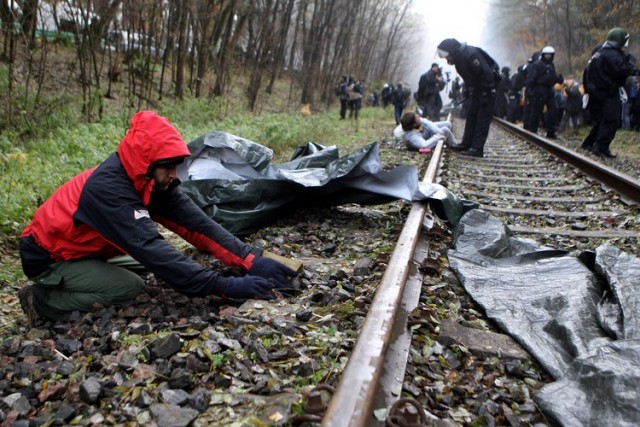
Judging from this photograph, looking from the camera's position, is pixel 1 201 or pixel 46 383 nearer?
pixel 46 383

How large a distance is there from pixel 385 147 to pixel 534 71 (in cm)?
468

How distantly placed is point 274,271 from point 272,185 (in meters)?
1.44

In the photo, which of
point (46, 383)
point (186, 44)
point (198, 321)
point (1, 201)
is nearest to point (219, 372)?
point (198, 321)

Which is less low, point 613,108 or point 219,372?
point 613,108

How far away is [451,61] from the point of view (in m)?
8.72

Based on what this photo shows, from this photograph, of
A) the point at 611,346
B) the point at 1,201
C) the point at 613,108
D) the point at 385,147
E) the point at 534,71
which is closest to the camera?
the point at 611,346

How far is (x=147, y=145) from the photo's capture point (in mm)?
2803

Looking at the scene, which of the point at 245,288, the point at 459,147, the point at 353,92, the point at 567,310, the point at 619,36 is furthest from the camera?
the point at 353,92

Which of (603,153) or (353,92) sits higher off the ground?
(353,92)

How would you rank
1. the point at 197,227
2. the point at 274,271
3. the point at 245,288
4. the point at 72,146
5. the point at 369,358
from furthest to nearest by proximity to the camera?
1. the point at 72,146
2. the point at 197,227
3. the point at 274,271
4. the point at 245,288
5. the point at 369,358

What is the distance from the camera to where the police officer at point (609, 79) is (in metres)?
8.73

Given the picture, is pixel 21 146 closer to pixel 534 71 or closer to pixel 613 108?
pixel 613 108

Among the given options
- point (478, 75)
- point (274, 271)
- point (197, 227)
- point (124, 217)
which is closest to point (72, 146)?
point (197, 227)

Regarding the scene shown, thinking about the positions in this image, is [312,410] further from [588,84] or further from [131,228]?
[588,84]
